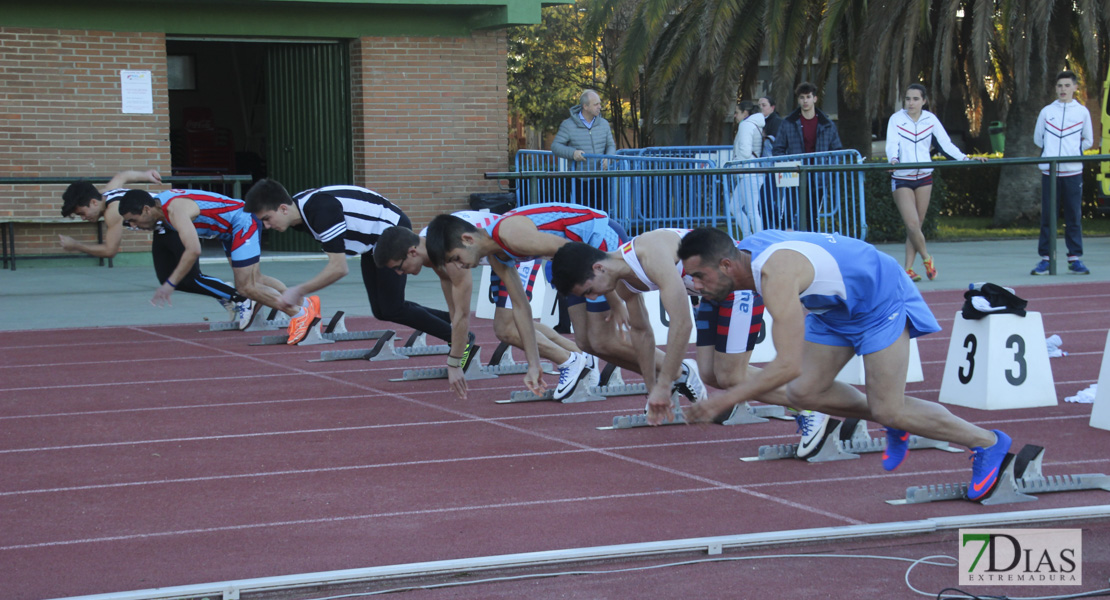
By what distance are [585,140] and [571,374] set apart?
29.8ft

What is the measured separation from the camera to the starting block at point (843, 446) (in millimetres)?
6543

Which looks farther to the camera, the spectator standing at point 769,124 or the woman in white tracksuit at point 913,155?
the spectator standing at point 769,124

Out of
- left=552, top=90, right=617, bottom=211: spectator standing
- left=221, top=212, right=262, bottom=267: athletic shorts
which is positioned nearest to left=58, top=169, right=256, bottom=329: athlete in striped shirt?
left=221, top=212, right=262, bottom=267: athletic shorts

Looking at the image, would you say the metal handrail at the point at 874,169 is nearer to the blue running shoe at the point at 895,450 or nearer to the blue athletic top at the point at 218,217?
the blue athletic top at the point at 218,217

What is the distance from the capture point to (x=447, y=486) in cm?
618

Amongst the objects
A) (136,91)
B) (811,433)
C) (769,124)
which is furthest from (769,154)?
(811,433)

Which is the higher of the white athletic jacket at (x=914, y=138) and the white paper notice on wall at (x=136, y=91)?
the white paper notice on wall at (x=136, y=91)

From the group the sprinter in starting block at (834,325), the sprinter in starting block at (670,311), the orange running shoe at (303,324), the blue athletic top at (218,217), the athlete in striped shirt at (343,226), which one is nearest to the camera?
the sprinter in starting block at (834,325)

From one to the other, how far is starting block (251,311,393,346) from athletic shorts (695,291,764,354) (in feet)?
15.3

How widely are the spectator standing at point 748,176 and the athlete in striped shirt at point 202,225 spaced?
20.7 ft

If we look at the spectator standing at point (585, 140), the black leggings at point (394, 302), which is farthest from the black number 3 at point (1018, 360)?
the spectator standing at point (585, 140)

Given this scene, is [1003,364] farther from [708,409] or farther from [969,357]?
[708,409]

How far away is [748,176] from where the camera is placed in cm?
1605

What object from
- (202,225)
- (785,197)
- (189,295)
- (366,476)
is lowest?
(366,476)
